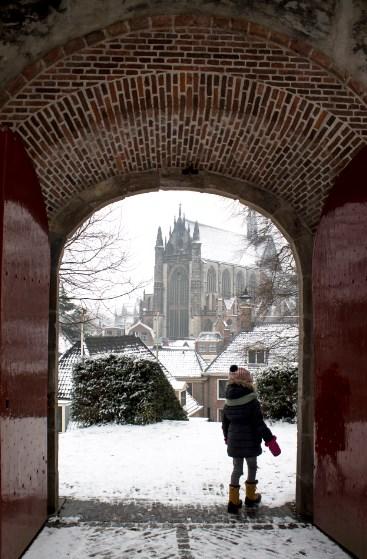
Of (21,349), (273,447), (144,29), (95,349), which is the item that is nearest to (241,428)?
(273,447)

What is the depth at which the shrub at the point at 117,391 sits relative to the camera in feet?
34.8

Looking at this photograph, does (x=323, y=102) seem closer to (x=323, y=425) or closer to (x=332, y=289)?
(x=332, y=289)

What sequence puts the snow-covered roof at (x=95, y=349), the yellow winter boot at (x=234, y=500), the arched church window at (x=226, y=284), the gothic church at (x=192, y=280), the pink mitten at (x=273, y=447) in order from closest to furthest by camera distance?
1. the pink mitten at (x=273, y=447)
2. the yellow winter boot at (x=234, y=500)
3. the snow-covered roof at (x=95, y=349)
4. the gothic church at (x=192, y=280)
5. the arched church window at (x=226, y=284)

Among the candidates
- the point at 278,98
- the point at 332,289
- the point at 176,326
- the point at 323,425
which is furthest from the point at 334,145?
the point at 176,326

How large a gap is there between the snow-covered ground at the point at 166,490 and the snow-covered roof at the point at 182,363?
2107 centimetres

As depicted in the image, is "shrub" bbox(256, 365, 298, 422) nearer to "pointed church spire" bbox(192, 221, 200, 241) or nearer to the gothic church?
the gothic church

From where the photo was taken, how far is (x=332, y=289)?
4.78 meters

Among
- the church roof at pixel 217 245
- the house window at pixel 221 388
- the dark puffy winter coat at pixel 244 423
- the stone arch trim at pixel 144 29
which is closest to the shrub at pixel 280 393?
the dark puffy winter coat at pixel 244 423

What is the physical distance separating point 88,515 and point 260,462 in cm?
318

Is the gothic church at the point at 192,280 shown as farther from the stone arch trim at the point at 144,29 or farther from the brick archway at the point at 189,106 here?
the stone arch trim at the point at 144,29

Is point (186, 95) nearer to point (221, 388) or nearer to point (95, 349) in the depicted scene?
point (95, 349)

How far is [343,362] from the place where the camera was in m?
4.50

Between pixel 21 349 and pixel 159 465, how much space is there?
401cm

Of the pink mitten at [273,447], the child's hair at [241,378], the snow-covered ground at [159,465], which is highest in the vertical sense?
the child's hair at [241,378]
